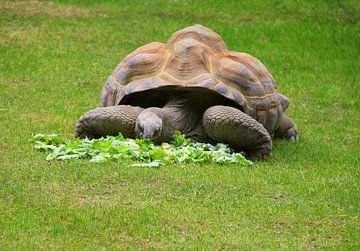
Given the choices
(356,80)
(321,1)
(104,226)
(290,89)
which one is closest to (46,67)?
(290,89)

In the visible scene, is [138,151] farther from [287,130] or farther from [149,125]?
[287,130]

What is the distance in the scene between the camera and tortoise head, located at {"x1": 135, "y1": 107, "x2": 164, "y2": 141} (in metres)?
9.06

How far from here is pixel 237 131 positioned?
926 centimetres

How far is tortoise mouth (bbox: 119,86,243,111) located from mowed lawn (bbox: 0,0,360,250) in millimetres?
707

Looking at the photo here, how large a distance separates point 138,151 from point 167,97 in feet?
4.01

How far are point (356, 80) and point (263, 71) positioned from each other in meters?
4.96

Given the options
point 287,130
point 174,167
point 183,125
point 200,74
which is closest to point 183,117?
point 183,125

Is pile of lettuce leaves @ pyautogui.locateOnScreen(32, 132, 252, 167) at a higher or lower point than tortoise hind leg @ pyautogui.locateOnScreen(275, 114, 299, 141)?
higher

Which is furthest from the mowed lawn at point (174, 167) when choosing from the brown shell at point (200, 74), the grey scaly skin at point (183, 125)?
the brown shell at point (200, 74)

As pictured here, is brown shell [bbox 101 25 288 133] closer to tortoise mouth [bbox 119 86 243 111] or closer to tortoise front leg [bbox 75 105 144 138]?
tortoise mouth [bbox 119 86 243 111]

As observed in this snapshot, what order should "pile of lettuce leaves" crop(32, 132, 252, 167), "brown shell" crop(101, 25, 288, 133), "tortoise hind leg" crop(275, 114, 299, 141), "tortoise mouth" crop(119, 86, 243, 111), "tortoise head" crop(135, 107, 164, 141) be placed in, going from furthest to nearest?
"tortoise hind leg" crop(275, 114, 299, 141)
"tortoise mouth" crop(119, 86, 243, 111)
"brown shell" crop(101, 25, 288, 133)
"tortoise head" crop(135, 107, 164, 141)
"pile of lettuce leaves" crop(32, 132, 252, 167)

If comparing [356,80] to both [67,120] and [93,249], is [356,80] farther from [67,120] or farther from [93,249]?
[93,249]

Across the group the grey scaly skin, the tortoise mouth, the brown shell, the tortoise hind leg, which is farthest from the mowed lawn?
the tortoise mouth

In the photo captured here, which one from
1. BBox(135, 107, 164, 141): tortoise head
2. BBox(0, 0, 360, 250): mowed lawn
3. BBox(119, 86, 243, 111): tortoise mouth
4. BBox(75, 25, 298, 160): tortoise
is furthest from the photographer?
BBox(119, 86, 243, 111): tortoise mouth
